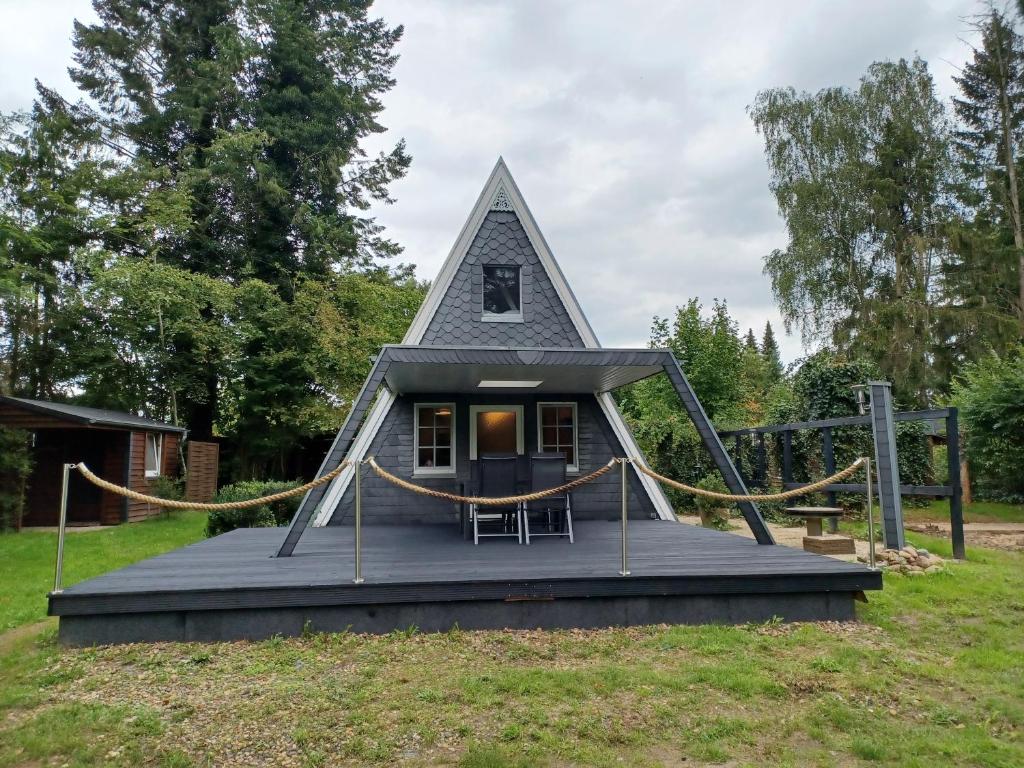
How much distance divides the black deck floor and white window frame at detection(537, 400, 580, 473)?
2.63m

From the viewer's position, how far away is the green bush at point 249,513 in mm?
9648

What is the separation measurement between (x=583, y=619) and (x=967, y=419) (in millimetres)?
12028

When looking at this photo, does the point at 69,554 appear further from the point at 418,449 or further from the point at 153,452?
the point at 153,452

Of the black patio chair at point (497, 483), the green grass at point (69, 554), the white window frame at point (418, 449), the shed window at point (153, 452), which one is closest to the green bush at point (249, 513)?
the green grass at point (69, 554)

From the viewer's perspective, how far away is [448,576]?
482 centimetres

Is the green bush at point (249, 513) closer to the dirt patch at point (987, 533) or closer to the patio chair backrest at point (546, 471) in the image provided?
the patio chair backrest at point (546, 471)

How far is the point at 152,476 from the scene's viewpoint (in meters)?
15.0

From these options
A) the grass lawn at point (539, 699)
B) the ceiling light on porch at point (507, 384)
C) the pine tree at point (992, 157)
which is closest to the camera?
the grass lawn at point (539, 699)

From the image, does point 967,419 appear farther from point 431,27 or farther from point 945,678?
point 431,27

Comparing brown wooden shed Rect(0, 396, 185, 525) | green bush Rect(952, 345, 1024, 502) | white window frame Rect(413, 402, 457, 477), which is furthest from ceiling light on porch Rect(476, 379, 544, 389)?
green bush Rect(952, 345, 1024, 502)

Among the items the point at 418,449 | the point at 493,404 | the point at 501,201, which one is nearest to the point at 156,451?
the point at 418,449

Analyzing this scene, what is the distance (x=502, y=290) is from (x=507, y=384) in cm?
170

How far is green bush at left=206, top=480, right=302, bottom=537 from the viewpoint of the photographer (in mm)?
9648

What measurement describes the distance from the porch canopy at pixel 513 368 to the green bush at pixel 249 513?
11.0 feet
